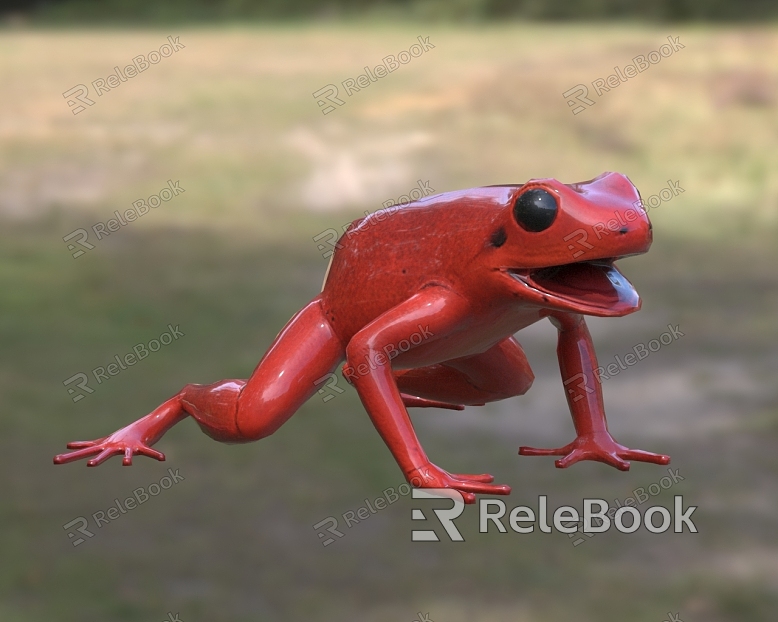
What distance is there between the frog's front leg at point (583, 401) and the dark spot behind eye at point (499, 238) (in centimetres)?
35

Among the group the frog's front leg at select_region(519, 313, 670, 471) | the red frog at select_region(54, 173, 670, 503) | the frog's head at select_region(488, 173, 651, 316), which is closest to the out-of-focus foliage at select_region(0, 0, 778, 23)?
the frog's front leg at select_region(519, 313, 670, 471)

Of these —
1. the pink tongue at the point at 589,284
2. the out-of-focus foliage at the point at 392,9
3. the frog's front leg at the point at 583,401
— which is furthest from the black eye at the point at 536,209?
the out-of-focus foliage at the point at 392,9

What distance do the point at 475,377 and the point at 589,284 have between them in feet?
1.38

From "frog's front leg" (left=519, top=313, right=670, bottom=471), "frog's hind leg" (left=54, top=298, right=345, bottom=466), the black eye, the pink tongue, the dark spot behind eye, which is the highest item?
the black eye

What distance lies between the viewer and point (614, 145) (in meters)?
10.5

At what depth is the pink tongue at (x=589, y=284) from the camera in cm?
173

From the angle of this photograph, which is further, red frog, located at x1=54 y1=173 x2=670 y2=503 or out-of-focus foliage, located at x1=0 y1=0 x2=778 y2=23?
out-of-focus foliage, located at x1=0 y1=0 x2=778 y2=23

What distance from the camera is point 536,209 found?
5.56 ft

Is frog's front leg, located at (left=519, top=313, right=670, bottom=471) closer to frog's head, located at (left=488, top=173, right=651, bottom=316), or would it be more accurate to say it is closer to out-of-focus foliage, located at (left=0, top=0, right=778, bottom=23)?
frog's head, located at (left=488, top=173, right=651, bottom=316)

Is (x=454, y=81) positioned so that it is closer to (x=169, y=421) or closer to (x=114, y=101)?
(x=114, y=101)

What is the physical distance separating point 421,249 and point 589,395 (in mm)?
513

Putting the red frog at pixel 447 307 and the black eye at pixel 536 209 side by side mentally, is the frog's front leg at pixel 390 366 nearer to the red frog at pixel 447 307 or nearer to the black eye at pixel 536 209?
the red frog at pixel 447 307

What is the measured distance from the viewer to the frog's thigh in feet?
6.92

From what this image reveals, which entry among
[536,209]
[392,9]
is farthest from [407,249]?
[392,9]
